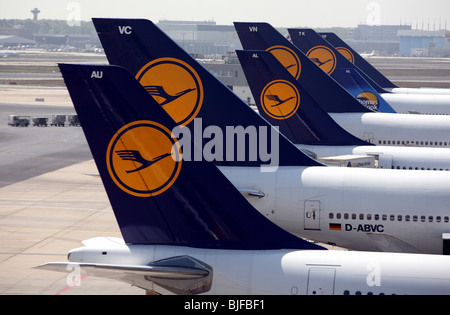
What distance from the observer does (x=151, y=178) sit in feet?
53.4

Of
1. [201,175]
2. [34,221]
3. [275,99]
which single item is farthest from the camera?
[34,221]

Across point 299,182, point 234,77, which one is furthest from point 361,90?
point 234,77

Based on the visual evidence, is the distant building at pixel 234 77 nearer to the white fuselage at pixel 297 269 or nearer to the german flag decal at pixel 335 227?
the german flag decal at pixel 335 227

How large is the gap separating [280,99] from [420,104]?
85.5ft

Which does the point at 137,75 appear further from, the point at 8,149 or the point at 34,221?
the point at 8,149

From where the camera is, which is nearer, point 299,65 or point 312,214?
point 312,214

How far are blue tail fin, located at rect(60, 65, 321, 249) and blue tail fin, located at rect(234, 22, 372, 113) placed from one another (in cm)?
2458

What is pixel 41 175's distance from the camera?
52.3 meters

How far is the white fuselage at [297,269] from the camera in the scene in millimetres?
14945

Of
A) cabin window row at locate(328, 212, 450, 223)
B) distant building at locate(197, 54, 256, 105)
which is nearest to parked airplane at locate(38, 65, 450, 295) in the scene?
cabin window row at locate(328, 212, 450, 223)

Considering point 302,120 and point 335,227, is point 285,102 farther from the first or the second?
point 335,227

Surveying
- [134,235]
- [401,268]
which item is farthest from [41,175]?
[401,268]

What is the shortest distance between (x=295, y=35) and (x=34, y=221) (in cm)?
2963
